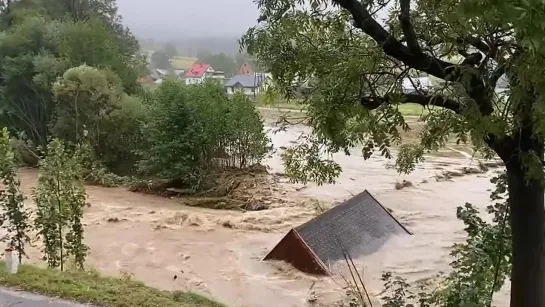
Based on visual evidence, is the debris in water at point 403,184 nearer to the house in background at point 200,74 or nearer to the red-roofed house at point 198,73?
the house in background at point 200,74

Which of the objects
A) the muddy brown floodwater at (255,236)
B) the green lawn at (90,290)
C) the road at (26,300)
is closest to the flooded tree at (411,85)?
the green lawn at (90,290)

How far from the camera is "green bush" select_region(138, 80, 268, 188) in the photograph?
11852 mm

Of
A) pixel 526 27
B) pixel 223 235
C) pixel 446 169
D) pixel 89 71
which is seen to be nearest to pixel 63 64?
pixel 89 71

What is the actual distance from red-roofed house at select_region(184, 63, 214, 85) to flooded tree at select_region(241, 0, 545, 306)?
1013 cm

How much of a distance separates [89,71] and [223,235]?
618 centimetres

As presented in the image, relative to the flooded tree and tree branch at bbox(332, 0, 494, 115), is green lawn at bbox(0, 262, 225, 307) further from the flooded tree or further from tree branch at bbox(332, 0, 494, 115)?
tree branch at bbox(332, 0, 494, 115)

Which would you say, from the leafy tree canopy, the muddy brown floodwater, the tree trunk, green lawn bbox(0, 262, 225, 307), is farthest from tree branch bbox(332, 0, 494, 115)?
the leafy tree canopy

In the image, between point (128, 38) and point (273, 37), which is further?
point (128, 38)

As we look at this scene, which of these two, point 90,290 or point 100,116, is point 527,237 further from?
point 100,116

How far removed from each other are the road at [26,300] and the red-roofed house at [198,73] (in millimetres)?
9972

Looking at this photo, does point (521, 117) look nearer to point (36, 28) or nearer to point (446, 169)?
point (446, 169)

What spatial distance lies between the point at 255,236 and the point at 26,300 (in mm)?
6032

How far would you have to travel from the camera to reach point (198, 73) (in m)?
13.3

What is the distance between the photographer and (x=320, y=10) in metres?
2.60
